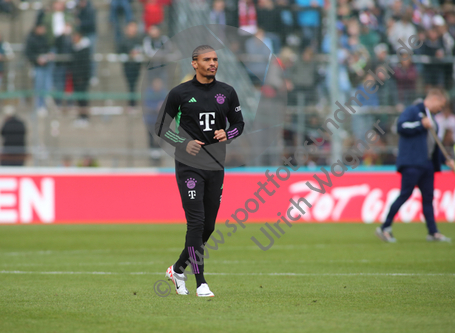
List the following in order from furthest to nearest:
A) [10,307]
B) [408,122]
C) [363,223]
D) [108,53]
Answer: [108,53]
[363,223]
[408,122]
[10,307]

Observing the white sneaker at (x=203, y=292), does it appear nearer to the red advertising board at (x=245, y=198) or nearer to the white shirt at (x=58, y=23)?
the red advertising board at (x=245, y=198)

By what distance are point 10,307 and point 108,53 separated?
14047mm

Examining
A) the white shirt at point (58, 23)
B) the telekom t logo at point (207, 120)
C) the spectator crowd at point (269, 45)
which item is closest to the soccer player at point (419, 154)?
the telekom t logo at point (207, 120)

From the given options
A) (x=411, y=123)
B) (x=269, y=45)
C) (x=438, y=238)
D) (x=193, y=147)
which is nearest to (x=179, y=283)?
(x=193, y=147)

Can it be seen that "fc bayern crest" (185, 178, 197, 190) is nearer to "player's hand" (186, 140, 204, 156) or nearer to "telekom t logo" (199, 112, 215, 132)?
"player's hand" (186, 140, 204, 156)

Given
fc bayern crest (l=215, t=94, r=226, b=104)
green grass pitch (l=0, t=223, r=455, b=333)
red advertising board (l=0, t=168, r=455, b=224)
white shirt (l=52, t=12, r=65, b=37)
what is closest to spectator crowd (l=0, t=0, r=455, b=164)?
white shirt (l=52, t=12, r=65, b=37)

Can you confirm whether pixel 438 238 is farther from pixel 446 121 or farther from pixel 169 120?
pixel 446 121

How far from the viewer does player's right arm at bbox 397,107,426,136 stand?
36.6 ft

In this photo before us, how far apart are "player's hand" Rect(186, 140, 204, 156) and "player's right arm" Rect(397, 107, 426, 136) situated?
6086mm

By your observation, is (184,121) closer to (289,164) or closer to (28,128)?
(289,164)

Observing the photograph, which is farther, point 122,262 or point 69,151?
point 69,151

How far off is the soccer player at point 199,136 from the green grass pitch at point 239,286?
0.72 meters

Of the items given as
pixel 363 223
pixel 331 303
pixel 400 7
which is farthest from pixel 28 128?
pixel 331 303

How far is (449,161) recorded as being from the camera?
38.8 feet
